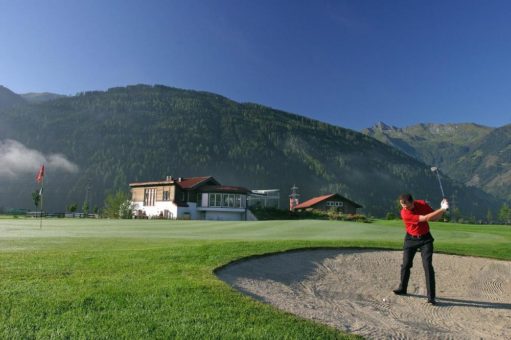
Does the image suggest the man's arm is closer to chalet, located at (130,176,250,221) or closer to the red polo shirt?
the red polo shirt

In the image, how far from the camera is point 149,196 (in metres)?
71.9

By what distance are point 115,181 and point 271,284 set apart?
543 feet

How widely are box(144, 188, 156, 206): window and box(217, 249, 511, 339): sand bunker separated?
59.3 meters

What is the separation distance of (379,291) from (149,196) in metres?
64.2

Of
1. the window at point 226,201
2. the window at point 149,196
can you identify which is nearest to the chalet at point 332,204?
the window at point 226,201

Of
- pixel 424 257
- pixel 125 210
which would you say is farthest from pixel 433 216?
pixel 125 210

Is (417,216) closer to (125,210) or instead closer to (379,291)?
(379,291)

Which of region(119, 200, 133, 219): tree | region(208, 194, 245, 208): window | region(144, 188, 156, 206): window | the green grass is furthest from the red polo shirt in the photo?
region(144, 188, 156, 206): window

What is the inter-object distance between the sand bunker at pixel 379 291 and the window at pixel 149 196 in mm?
59282

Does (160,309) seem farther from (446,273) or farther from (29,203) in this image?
(29,203)

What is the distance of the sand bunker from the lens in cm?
741

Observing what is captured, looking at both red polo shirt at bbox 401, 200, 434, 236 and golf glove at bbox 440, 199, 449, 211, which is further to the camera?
red polo shirt at bbox 401, 200, 434, 236

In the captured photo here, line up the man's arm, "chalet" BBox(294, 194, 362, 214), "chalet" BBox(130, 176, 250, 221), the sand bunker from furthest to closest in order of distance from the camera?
"chalet" BBox(294, 194, 362, 214) → "chalet" BBox(130, 176, 250, 221) → the man's arm → the sand bunker

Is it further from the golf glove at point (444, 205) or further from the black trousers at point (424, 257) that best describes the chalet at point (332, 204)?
the golf glove at point (444, 205)
